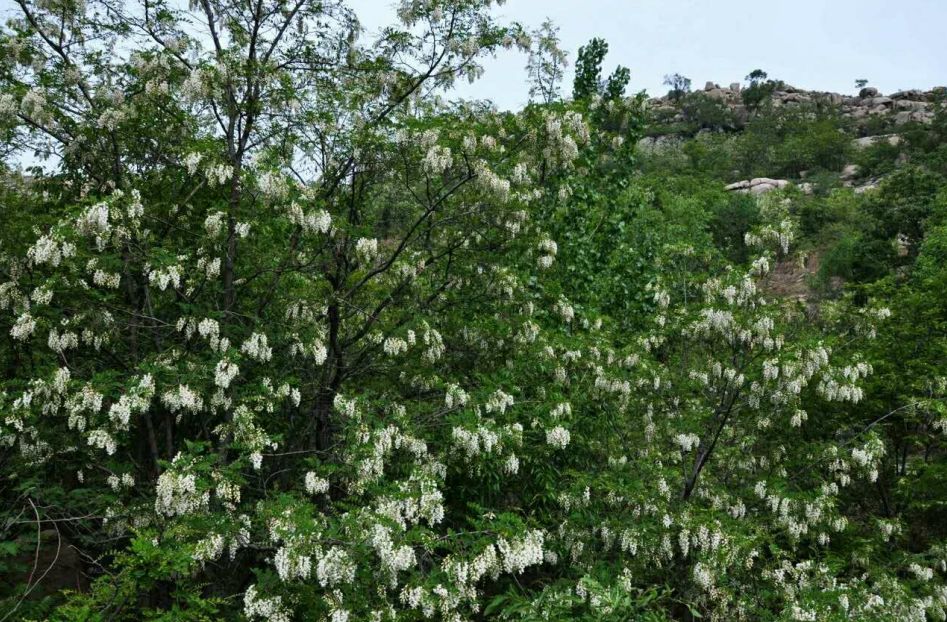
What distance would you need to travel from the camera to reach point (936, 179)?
35.1 m

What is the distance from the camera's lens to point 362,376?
9.77 meters

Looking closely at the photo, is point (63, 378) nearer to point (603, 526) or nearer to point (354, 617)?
point (354, 617)

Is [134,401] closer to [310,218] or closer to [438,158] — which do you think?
[310,218]

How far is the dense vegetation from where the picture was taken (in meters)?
6.00

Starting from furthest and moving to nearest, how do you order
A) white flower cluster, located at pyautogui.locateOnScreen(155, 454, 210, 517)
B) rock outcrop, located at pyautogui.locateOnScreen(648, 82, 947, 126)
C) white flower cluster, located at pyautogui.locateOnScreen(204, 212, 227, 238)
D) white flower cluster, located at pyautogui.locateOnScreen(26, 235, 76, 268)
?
rock outcrop, located at pyautogui.locateOnScreen(648, 82, 947, 126) < white flower cluster, located at pyautogui.locateOnScreen(204, 212, 227, 238) < white flower cluster, located at pyautogui.locateOnScreen(26, 235, 76, 268) < white flower cluster, located at pyautogui.locateOnScreen(155, 454, 210, 517)

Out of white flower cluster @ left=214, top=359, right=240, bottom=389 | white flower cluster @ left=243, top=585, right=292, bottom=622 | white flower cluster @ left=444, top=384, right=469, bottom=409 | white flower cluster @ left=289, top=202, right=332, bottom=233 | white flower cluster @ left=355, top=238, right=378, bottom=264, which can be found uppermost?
white flower cluster @ left=289, top=202, right=332, bottom=233

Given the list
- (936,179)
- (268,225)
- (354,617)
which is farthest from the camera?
(936,179)

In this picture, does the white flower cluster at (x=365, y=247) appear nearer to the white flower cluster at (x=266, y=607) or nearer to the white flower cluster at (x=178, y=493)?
the white flower cluster at (x=178, y=493)

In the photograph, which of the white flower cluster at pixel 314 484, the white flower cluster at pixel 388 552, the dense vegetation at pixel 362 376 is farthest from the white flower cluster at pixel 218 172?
the white flower cluster at pixel 388 552

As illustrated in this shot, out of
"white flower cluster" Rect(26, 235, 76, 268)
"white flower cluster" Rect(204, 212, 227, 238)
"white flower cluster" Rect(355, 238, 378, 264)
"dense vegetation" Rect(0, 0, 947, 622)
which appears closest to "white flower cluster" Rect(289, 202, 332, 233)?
"dense vegetation" Rect(0, 0, 947, 622)

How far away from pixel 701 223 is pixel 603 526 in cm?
3396

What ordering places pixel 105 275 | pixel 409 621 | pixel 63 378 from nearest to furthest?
pixel 409 621
pixel 63 378
pixel 105 275

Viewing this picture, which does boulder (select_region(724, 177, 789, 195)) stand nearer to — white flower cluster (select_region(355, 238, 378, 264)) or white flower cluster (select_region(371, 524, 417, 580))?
white flower cluster (select_region(355, 238, 378, 264))

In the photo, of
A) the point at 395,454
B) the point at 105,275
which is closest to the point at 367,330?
the point at 395,454
